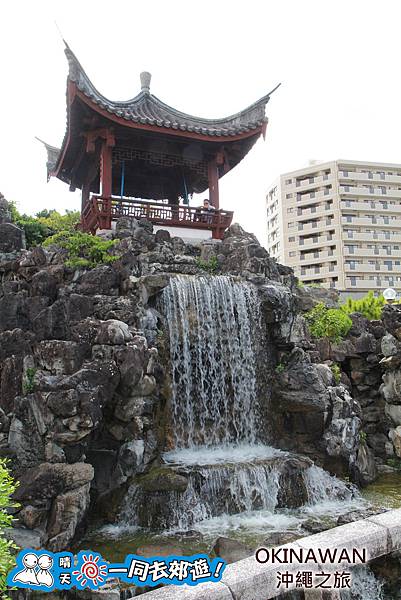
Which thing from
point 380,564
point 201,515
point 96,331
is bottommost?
point 201,515

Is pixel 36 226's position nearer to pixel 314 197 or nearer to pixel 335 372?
pixel 335 372

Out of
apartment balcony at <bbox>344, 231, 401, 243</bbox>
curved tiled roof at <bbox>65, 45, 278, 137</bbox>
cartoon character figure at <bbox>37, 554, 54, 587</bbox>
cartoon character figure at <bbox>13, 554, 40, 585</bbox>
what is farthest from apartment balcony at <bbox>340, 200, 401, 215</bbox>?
cartoon character figure at <bbox>13, 554, 40, 585</bbox>

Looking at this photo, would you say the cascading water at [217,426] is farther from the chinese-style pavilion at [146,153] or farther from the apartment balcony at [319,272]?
the apartment balcony at [319,272]

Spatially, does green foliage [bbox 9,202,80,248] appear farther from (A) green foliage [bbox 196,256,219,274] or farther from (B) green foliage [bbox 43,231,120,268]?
(A) green foliage [bbox 196,256,219,274]

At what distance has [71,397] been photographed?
29.9 ft

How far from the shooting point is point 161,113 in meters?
21.1

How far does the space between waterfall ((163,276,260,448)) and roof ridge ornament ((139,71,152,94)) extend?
503 inches

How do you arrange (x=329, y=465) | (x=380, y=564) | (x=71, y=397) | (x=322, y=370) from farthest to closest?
(x=322, y=370) < (x=329, y=465) < (x=71, y=397) < (x=380, y=564)

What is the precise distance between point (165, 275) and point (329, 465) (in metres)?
7.03

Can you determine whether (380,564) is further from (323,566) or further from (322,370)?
(322,370)

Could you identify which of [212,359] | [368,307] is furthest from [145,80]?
[212,359]

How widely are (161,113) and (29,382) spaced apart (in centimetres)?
1533

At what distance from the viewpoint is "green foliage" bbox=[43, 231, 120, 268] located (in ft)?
43.1

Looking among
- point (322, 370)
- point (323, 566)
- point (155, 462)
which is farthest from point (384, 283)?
point (323, 566)
